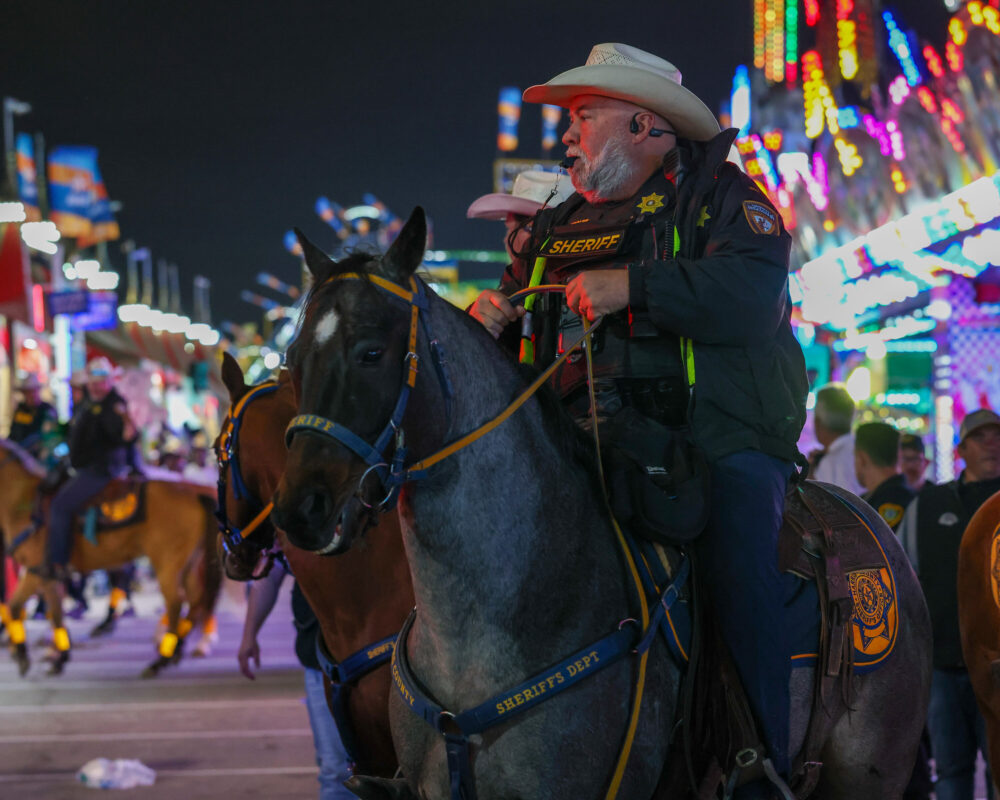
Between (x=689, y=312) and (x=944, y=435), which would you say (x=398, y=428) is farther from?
(x=944, y=435)

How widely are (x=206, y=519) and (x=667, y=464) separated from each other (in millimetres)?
10955

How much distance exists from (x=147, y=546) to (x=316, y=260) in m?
11.1

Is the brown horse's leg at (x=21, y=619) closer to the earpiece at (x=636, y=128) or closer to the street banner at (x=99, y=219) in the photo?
the earpiece at (x=636, y=128)

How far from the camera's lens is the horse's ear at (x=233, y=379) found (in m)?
5.23

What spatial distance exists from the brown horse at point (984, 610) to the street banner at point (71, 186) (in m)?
39.1

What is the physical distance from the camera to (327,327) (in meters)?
2.44

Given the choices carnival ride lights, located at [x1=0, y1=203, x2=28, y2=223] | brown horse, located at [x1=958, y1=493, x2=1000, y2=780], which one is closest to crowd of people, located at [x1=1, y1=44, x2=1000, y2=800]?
brown horse, located at [x1=958, y1=493, x2=1000, y2=780]

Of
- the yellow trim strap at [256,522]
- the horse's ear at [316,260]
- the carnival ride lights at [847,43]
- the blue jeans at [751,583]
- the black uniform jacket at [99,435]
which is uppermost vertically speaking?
the carnival ride lights at [847,43]

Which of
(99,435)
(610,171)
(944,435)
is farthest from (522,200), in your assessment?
(944,435)

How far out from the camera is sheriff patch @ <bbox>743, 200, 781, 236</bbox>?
298 centimetres

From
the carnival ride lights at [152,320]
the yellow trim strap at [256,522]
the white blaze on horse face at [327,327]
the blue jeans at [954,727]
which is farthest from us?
the carnival ride lights at [152,320]

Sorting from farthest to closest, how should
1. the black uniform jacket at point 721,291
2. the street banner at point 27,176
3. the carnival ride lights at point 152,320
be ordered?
the carnival ride lights at point 152,320, the street banner at point 27,176, the black uniform jacket at point 721,291

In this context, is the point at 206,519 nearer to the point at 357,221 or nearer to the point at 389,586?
the point at 389,586

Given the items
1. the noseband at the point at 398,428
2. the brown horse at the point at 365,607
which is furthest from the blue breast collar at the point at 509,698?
the brown horse at the point at 365,607
